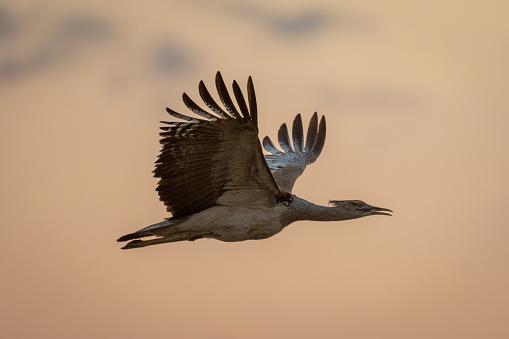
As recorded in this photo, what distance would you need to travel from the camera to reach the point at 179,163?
46.0ft

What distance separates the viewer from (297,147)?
61.3 ft

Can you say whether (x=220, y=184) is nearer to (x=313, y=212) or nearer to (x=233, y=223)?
(x=233, y=223)

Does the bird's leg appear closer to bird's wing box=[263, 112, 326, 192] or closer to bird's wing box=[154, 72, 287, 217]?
bird's wing box=[154, 72, 287, 217]

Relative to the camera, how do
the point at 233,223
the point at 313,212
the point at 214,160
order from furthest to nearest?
the point at 313,212, the point at 233,223, the point at 214,160

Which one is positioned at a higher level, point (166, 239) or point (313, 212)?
point (313, 212)

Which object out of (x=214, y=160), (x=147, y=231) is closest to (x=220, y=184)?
(x=214, y=160)

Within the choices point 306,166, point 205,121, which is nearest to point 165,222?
point 205,121

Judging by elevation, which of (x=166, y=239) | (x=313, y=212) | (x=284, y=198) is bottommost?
(x=166, y=239)

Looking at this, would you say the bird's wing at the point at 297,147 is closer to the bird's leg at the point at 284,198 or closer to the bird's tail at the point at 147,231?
the bird's leg at the point at 284,198

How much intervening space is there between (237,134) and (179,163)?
0.88 metres

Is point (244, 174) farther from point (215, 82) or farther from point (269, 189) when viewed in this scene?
point (215, 82)

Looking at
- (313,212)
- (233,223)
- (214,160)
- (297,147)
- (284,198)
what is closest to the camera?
(214,160)

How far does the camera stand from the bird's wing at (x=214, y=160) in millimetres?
13453

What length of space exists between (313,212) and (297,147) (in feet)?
11.3
